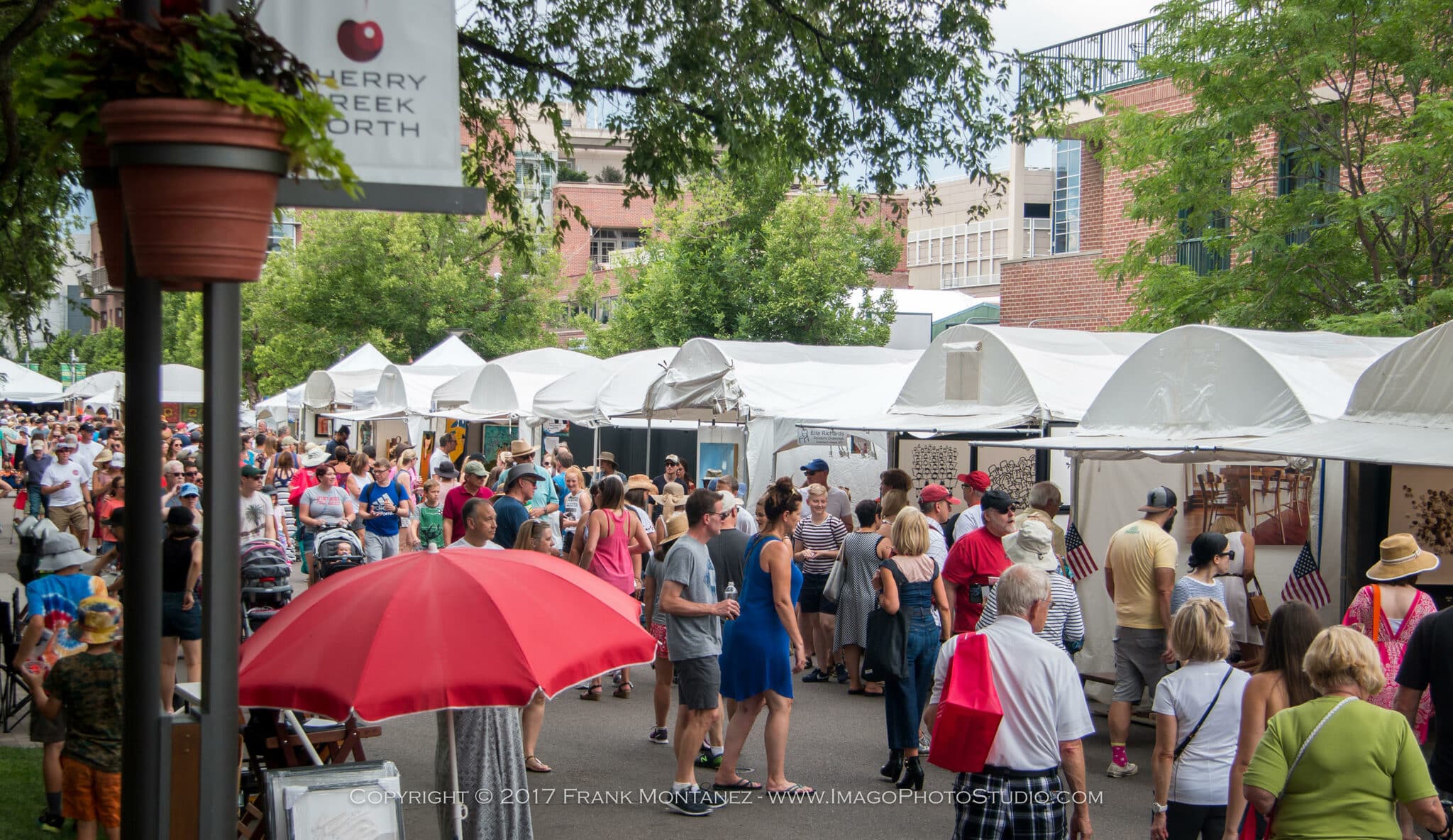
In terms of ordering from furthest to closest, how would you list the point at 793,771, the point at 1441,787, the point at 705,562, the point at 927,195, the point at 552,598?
the point at 927,195 < the point at 793,771 < the point at 705,562 < the point at 1441,787 < the point at 552,598

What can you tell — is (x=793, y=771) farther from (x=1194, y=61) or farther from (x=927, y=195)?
(x=1194, y=61)

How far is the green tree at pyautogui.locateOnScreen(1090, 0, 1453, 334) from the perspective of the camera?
1401 centimetres

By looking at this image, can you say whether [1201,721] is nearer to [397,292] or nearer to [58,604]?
[58,604]

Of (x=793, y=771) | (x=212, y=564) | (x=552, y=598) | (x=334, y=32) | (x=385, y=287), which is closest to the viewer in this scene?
(x=212, y=564)

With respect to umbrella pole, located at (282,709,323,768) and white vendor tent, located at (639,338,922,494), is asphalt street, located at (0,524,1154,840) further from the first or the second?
white vendor tent, located at (639,338,922,494)

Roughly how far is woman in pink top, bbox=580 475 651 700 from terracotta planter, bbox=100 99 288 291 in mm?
7942

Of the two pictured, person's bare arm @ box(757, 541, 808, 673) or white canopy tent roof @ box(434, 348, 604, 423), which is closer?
person's bare arm @ box(757, 541, 808, 673)

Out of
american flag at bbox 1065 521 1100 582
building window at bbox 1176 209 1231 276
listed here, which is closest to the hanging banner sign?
american flag at bbox 1065 521 1100 582

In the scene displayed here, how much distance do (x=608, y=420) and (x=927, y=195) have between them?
32.7ft

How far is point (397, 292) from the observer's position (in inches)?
1634

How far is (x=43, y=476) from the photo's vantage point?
1898 centimetres

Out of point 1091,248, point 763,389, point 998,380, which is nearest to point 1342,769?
point 998,380

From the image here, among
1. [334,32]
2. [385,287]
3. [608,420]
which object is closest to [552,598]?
[334,32]

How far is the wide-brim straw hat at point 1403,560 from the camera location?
22.7 ft
